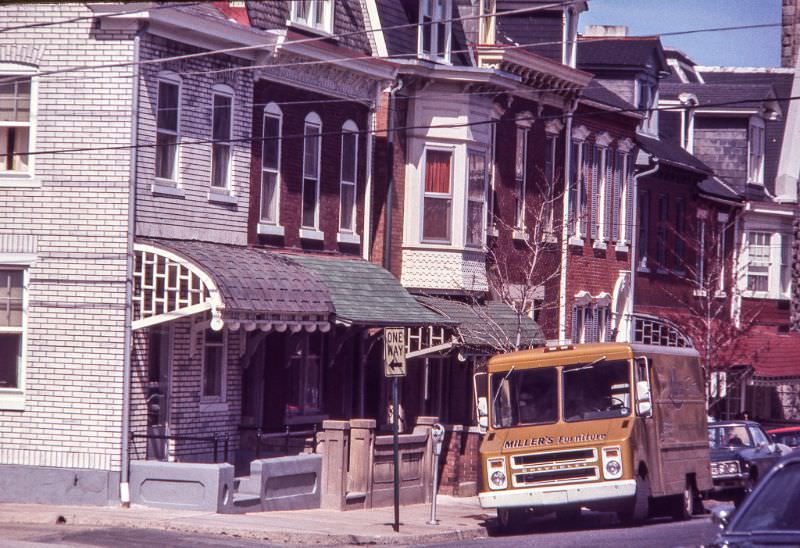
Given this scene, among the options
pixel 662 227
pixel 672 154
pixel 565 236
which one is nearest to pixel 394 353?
pixel 565 236

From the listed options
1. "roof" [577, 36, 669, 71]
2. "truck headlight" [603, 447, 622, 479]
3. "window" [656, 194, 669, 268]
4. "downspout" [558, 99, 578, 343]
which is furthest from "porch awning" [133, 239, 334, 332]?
"window" [656, 194, 669, 268]

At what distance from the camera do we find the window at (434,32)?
1265 inches

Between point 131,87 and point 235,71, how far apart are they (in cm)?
298

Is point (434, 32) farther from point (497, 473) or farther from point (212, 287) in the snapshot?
point (497, 473)

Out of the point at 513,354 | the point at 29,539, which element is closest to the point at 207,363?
the point at 513,354

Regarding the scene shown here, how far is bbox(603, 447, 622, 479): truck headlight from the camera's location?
902 inches

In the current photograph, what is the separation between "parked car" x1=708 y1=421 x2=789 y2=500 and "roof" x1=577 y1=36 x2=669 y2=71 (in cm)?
1518

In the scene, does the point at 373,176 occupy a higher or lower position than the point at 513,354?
higher

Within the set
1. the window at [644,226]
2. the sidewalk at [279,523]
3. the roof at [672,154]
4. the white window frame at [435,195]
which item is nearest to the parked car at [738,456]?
the sidewalk at [279,523]

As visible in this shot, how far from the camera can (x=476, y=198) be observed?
106 feet

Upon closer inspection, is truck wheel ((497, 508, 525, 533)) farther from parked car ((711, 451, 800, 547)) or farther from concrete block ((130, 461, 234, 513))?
parked car ((711, 451, 800, 547))

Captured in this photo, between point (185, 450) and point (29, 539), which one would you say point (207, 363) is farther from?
point (29, 539)

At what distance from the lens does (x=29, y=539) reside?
1914 cm

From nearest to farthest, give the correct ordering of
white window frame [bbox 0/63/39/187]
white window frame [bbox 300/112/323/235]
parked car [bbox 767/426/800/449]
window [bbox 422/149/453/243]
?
white window frame [bbox 0/63/39/187] → white window frame [bbox 300/112/323/235] → window [bbox 422/149/453/243] → parked car [bbox 767/426/800/449]
